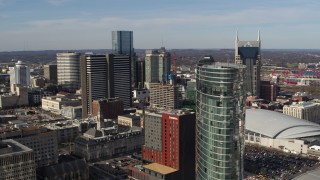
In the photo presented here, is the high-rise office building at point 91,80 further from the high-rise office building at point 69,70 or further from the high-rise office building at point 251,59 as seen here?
the high-rise office building at point 251,59

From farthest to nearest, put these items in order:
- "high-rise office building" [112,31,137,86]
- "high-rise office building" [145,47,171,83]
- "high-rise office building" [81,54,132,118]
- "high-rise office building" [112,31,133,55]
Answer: "high-rise office building" [112,31,133,55] → "high-rise office building" [112,31,137,86] → "high-rise office building" [145,47,171,83] → "high-rise office building" [81,54,132,118]

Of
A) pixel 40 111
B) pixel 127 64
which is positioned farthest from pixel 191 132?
pixel 40 111

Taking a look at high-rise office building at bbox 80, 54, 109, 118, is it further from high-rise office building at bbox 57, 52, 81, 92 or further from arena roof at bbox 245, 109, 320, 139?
high-rise office building at bbox 57, 52, 81, 92

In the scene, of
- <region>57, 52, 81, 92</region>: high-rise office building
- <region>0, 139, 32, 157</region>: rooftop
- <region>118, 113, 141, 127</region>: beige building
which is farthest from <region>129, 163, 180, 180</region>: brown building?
<region>57, 52, 81, 92</region>: high-rise office building

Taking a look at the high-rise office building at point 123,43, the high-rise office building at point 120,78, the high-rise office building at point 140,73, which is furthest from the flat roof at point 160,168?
the high-rise office building at point 123,43

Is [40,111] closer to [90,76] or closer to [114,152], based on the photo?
[90,76]

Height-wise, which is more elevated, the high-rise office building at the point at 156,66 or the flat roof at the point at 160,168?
the high-rise office building at the point at 156,66

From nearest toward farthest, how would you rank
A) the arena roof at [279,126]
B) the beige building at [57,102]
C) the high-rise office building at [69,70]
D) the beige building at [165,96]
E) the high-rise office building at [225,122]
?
1. the high-rise office building at [225,122]
2. the arena roof at [279,126]
3. the beige building at [165,96]
4. the beige building at [57,102]
5. the high-rise office building at [69,70]
